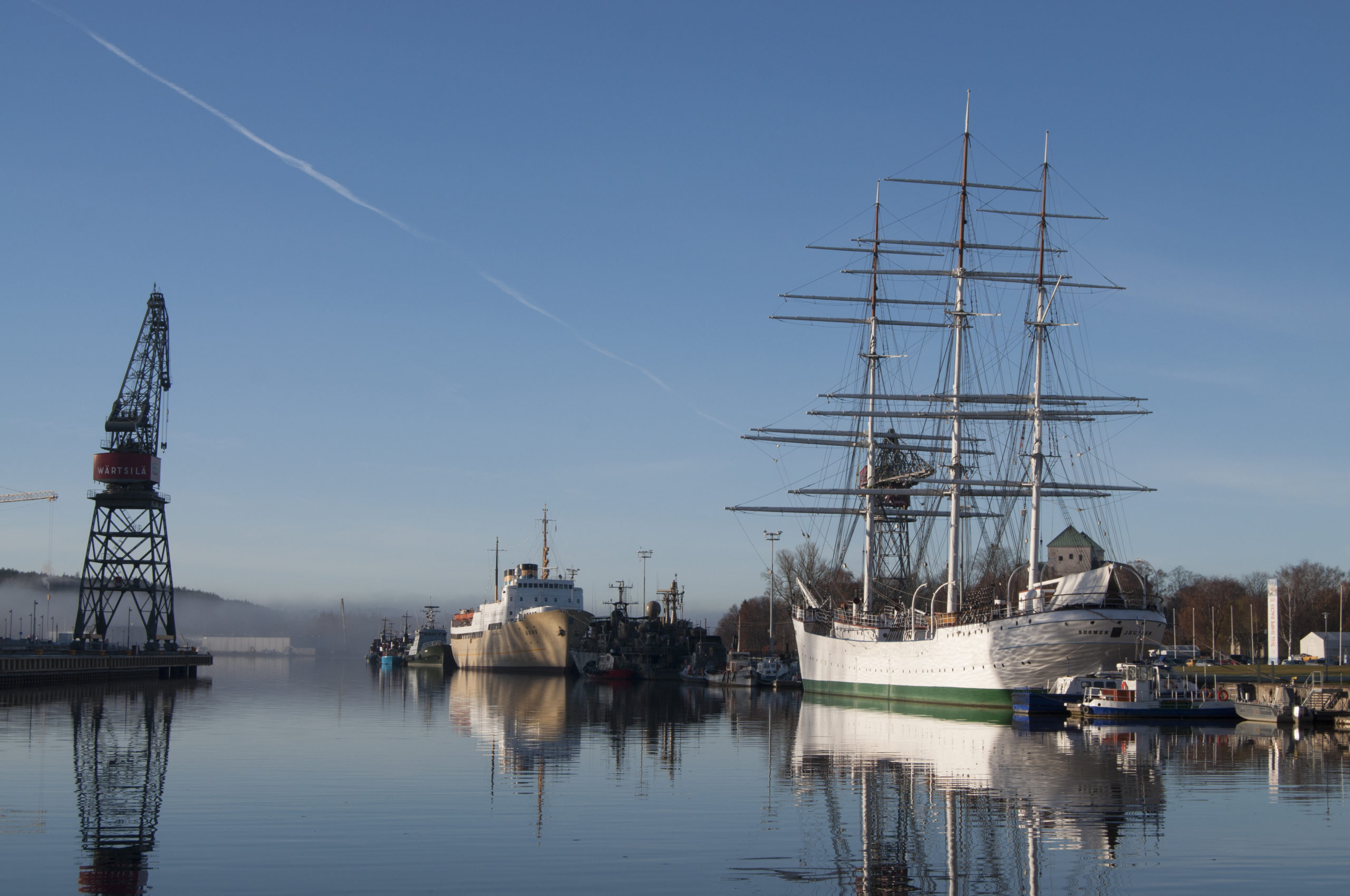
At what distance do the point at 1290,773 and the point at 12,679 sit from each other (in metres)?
74.4

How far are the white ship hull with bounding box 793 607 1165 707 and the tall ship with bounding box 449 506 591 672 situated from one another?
1943 inches

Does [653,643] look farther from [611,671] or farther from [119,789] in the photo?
[119,789]

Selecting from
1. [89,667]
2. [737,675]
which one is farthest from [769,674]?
[89,667]

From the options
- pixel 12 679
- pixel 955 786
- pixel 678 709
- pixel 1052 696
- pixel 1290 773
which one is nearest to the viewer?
pixel 955 786

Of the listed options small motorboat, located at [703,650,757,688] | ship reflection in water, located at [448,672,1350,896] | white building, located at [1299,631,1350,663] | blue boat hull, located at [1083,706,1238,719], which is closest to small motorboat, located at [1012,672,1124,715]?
ship reflection in water, located at [448,672,1350,896]

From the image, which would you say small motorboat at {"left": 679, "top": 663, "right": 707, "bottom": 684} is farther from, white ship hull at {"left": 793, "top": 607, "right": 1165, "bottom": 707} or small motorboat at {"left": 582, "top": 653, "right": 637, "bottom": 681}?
white ship hull at {"left": 793, "top": 607, "right": 1165, "bottom": 707}

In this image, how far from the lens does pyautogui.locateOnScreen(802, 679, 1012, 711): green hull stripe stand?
5622cm

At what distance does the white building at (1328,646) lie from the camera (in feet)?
342

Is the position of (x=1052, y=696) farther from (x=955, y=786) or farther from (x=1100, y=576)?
(x=955, y=786)

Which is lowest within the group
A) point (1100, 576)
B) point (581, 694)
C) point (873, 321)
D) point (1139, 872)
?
point (581, 694)

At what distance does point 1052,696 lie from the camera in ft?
170

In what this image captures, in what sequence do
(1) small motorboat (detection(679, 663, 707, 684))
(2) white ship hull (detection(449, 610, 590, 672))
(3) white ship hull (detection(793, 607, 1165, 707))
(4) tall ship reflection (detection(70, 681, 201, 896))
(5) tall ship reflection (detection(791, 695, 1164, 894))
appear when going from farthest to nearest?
1. (2) white ship hull (detection(449, 610, 590, 672))
2. (1) small motorboat (detection(679, 663, 707, 684))
3. (3) white ship hull (detection(793, 607, 1165, 707))
4. (5) tall ship reflection (detection(791, 695, 1164, 894))
5. (4) tall ship reflection (detection(70, 681, 201, 896))

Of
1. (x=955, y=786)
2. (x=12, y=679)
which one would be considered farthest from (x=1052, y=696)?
(x=12, y=679)

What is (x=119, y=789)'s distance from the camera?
2516 centimetres
